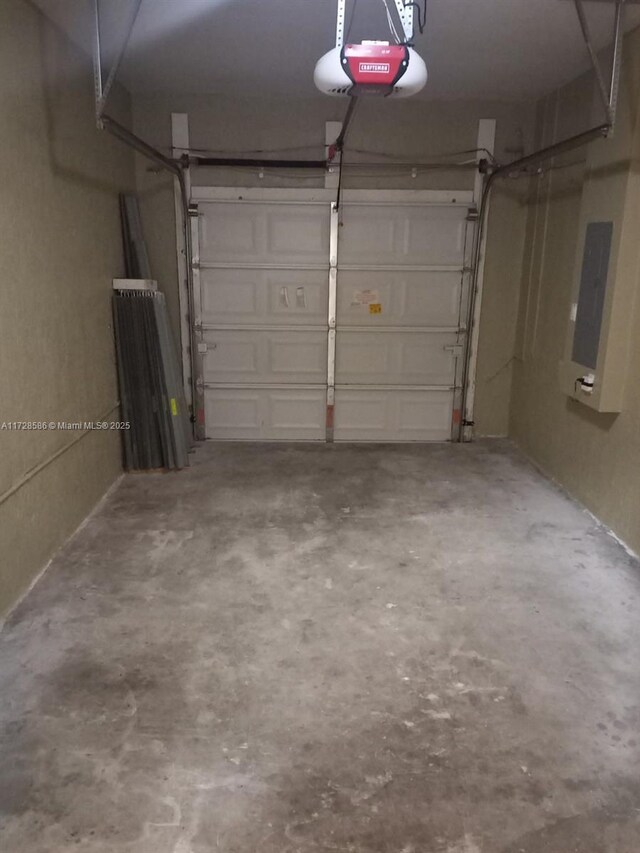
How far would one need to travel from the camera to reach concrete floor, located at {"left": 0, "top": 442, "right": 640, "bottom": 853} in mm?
1768

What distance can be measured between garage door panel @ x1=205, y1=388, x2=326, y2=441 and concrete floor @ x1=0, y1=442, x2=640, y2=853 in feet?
5.14

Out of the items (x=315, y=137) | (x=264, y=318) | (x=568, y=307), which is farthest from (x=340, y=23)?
(x=264, y=318)

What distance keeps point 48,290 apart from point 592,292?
303cm

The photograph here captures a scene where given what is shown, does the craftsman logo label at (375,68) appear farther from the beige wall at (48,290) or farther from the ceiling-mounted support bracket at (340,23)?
the beige wall at (48,290)

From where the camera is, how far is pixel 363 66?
263cm

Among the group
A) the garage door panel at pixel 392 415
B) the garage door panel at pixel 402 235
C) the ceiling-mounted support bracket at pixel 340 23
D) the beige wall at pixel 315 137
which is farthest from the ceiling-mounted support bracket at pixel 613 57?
the garage door panel at pixel 392 415

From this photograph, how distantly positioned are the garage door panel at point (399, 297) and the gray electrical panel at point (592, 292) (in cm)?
145

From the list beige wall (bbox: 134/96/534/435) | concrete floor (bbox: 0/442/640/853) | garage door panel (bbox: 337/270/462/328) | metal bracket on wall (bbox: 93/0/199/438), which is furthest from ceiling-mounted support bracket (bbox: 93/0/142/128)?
garage door panel (bbox: 337/270/462/328)

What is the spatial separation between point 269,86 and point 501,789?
4536 mm

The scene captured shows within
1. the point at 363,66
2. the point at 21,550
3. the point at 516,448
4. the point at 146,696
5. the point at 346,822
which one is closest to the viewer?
the point at 346,822

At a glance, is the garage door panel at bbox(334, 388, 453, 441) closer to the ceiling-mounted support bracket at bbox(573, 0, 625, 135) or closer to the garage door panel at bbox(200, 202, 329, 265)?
the garage door panel at bbox(200, 202, 329, 265)

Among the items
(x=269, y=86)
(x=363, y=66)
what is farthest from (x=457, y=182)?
(x=363, y=66)

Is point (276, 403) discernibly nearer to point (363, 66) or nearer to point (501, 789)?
point (363, 66)

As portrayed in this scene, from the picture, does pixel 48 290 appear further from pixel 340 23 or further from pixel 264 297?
pixel 264 297
